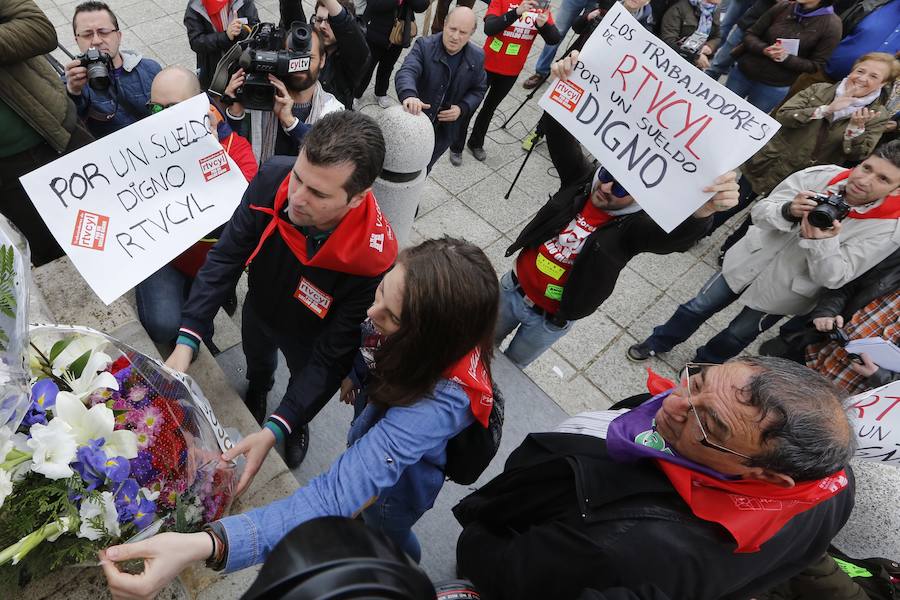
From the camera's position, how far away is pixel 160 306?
2631 mm

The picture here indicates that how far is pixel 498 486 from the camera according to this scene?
1.77 metres

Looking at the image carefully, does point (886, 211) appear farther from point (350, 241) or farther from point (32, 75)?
point (32, 75)

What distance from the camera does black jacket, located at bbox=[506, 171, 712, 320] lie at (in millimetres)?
2563

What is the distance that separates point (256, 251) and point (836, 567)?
2531 mm

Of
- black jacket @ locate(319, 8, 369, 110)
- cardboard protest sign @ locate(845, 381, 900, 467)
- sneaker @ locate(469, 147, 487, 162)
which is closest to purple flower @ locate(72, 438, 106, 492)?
cardboard protest sign @ locate(845, 381, 900, 467)

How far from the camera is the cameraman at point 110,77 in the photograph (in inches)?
121

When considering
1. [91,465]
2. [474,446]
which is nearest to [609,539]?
[474,446]

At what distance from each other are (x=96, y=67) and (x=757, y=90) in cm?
578

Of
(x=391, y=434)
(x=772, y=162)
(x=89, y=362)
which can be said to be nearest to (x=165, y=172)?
(x=89, y=362)

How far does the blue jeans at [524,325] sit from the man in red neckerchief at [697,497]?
5.16 ft

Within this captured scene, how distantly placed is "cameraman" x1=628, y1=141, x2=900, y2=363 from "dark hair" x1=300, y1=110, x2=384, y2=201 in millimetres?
2557

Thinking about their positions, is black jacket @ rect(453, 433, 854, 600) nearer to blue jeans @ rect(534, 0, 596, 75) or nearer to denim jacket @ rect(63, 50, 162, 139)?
denim jacket @ rect(63, 50, 162, 139)

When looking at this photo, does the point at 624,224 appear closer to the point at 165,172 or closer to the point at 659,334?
the point at 659,334

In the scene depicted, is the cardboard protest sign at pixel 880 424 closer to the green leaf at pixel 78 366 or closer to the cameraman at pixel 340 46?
the green leaf at pixel 78 366
